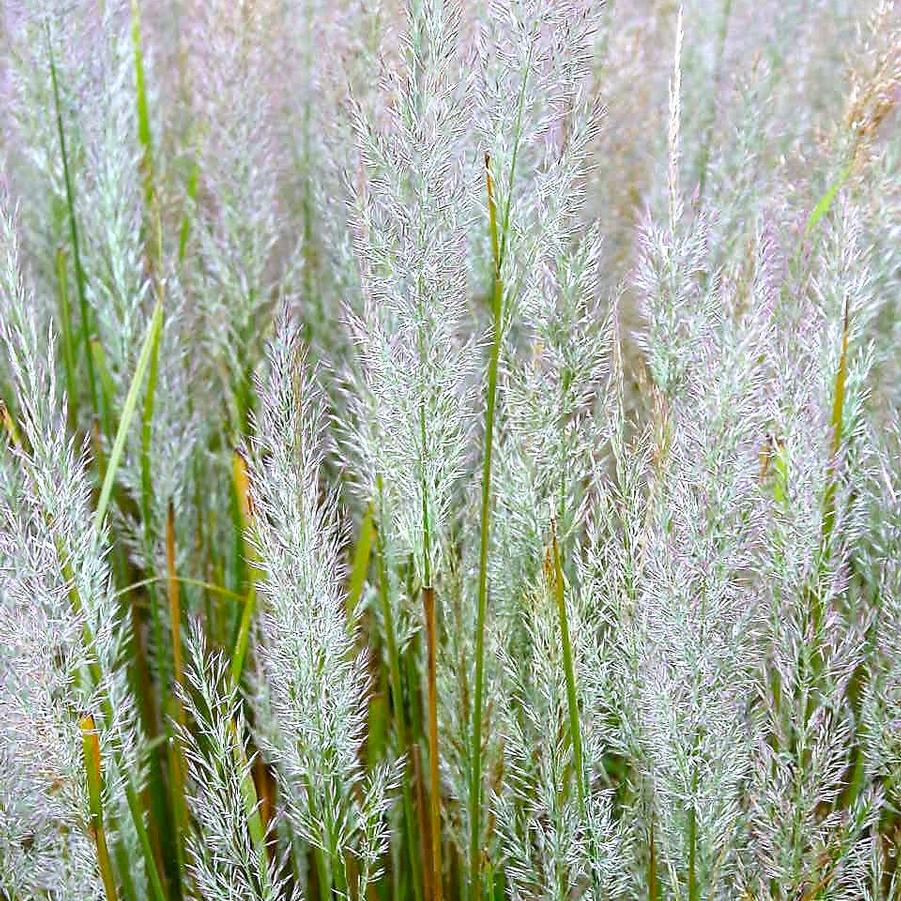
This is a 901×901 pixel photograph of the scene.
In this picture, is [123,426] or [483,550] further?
[123,426]

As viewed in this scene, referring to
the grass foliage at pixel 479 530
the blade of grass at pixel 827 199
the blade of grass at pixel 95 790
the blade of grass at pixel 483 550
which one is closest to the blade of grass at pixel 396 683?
the grass foliage at pixel 479 530

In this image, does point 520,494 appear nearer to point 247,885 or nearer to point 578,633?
point 578,633

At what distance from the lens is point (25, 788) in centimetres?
114

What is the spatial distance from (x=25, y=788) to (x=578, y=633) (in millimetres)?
562

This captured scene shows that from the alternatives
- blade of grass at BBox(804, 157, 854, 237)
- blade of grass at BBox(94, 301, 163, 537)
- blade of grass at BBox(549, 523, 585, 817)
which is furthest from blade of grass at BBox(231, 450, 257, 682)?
blade of grass at BBox(804, 157, 854, 237)

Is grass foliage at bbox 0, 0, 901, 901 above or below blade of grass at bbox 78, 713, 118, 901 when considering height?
above

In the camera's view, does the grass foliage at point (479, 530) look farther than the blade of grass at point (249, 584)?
No

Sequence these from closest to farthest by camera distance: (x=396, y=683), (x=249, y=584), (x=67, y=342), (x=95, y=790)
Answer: (x=95, y=790), (x=396, y=683), (x=249, y=584), (x=67, y=342)

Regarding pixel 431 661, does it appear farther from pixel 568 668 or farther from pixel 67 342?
pixel 67 342

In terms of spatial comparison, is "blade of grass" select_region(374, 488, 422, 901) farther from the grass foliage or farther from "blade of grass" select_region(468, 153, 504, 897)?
"blade of grass" select_region(468, 153, 504, 897)

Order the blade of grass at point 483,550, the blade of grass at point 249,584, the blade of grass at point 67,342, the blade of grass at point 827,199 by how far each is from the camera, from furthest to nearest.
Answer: the blade of grass at point 67,342, the blade of grass at point 827,199, the blade of grass at point 249,584, the blade of grass at point 483,550

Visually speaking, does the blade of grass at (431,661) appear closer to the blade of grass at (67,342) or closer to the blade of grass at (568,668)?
the blade of grass at (568,668)

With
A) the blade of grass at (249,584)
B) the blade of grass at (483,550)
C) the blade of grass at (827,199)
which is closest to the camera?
the blade of grass at (483,550)

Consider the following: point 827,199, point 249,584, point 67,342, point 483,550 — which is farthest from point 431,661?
point 67,342
